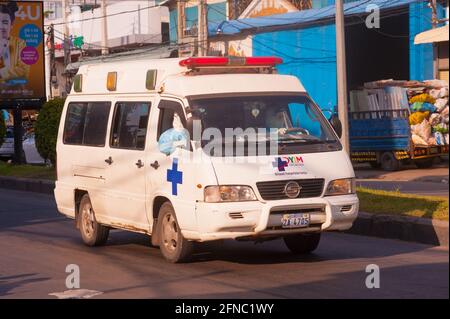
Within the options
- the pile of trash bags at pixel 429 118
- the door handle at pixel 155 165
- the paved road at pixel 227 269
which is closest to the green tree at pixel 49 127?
the pile of trash bags at pixel 429 118

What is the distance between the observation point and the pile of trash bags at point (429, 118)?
28156mm

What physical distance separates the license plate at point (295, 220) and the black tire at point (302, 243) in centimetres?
108

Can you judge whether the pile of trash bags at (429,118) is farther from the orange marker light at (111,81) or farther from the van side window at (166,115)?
the van side window at (166,115)

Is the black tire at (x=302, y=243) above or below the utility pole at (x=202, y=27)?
below

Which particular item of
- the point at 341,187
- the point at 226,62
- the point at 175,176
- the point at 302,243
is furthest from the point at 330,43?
the point at 175,176

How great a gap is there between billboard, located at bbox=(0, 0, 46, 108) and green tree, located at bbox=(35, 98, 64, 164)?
6.33m

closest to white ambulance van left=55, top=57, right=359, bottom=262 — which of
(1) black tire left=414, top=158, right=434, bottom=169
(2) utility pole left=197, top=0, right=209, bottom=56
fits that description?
(1) black tire left=414, top=158, right=434, bottom=169

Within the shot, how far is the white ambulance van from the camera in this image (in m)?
10.2

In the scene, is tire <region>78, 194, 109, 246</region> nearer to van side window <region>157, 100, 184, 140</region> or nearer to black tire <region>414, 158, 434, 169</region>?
van side window <region>157, 100, 184, 140</region>

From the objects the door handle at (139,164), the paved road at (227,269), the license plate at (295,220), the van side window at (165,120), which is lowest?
the paved road at (227,269)
